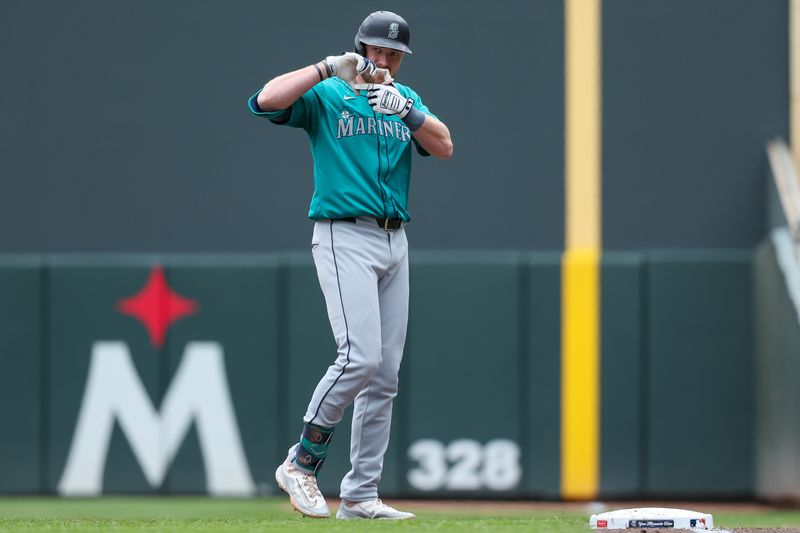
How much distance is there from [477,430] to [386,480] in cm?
58

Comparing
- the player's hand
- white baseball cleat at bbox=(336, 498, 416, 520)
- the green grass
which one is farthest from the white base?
the player's hand

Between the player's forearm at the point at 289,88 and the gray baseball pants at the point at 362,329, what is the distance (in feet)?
1.45

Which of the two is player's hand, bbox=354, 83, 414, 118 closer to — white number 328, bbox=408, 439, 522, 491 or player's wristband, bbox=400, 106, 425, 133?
player's wristband, bbox=400, 106, 425, 133

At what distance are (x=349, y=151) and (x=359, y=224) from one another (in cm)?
24

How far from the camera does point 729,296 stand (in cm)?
769

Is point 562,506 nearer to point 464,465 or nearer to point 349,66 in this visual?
point 464,465

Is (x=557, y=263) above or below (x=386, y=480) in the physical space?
above

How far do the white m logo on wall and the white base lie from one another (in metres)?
3.80

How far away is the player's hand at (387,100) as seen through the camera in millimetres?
4441

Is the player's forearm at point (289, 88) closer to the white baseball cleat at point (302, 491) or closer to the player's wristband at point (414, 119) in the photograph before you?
the player's wristband at point (414, 119)

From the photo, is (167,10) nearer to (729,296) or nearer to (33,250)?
(33,250)

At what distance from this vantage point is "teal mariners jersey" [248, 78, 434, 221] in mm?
4508

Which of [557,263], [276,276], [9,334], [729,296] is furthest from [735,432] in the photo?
[9,334]

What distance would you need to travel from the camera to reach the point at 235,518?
5.04 metres
